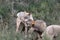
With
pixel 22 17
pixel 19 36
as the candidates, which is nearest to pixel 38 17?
pixel 22 17

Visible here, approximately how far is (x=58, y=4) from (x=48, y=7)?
54 cm

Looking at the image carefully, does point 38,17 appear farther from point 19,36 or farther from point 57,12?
point 19,36

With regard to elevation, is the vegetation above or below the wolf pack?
above

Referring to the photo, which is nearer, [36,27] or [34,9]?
[36,27]

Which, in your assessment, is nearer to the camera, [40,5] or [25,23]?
[25,23]

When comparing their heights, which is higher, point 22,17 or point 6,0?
point 6,0

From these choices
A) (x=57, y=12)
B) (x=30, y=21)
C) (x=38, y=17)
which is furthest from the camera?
(x=57, y=12)

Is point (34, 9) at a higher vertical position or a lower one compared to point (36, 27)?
higher

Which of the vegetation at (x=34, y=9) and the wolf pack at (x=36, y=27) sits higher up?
the vegetation at (x=34, y=9)

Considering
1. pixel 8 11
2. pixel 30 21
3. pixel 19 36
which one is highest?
pixel 8 11

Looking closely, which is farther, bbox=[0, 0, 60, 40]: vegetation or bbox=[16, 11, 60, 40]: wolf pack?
bbox=[0, 0, 60, 40]: vegetation

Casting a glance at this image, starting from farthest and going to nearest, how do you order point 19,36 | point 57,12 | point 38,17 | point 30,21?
point 57,12
point 38,17
point 30,21
point 19,36

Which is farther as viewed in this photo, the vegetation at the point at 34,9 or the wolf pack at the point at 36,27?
the vegetation at the point at 34,9

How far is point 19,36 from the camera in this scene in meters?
5.31
